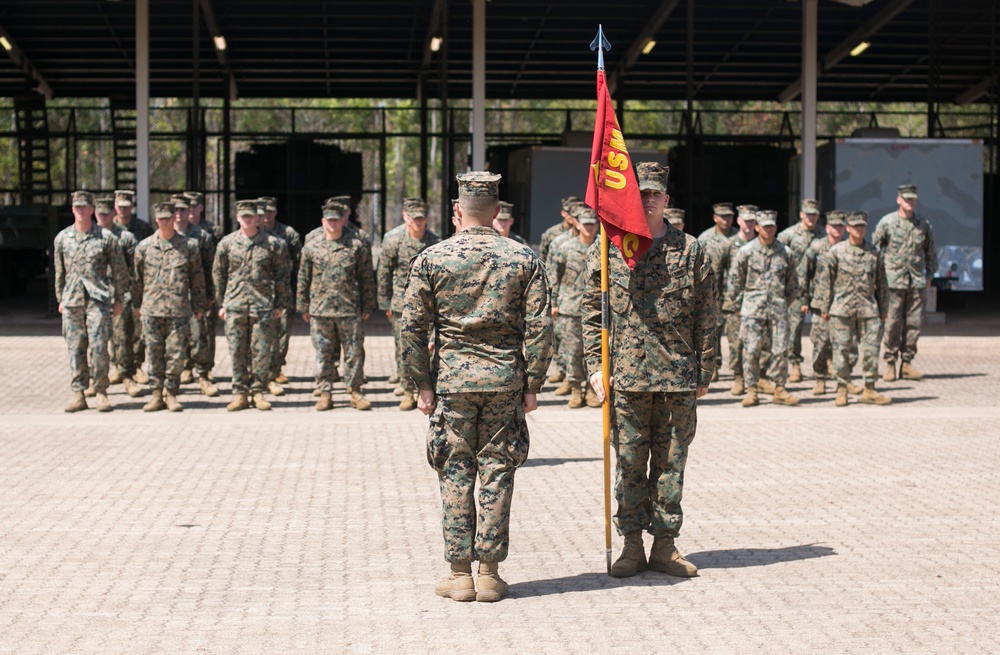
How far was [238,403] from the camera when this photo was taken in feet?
45.1

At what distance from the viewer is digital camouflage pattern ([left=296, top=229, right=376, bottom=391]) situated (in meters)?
13.7

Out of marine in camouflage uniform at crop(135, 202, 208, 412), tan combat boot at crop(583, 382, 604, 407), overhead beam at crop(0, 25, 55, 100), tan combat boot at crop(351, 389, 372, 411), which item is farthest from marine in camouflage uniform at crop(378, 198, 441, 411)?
overhead beam at crop(0, 25, 55, 100)

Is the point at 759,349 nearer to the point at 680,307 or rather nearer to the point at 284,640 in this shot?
the point at 680,307

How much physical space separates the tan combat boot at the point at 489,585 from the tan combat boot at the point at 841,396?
824cm

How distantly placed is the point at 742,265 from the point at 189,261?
5.54 m

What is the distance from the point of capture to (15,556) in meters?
7.41

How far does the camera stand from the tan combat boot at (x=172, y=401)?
13633 millimetres

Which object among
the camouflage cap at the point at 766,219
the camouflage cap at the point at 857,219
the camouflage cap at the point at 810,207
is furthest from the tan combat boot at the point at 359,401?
the camouflage cap at the point at 810,207

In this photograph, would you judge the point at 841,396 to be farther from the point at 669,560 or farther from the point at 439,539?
the point at 669,560

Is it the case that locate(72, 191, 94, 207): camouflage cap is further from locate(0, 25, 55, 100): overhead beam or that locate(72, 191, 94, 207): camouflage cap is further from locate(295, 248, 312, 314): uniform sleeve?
locate(0, 25, 55, 100): overhead beam

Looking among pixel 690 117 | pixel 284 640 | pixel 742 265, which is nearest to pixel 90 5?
pixel 690 117

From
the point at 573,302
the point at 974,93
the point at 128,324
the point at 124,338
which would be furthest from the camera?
the point at 974,93

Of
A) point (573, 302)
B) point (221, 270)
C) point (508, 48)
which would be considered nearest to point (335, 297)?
point (221, 270)

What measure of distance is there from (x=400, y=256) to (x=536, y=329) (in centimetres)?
761
